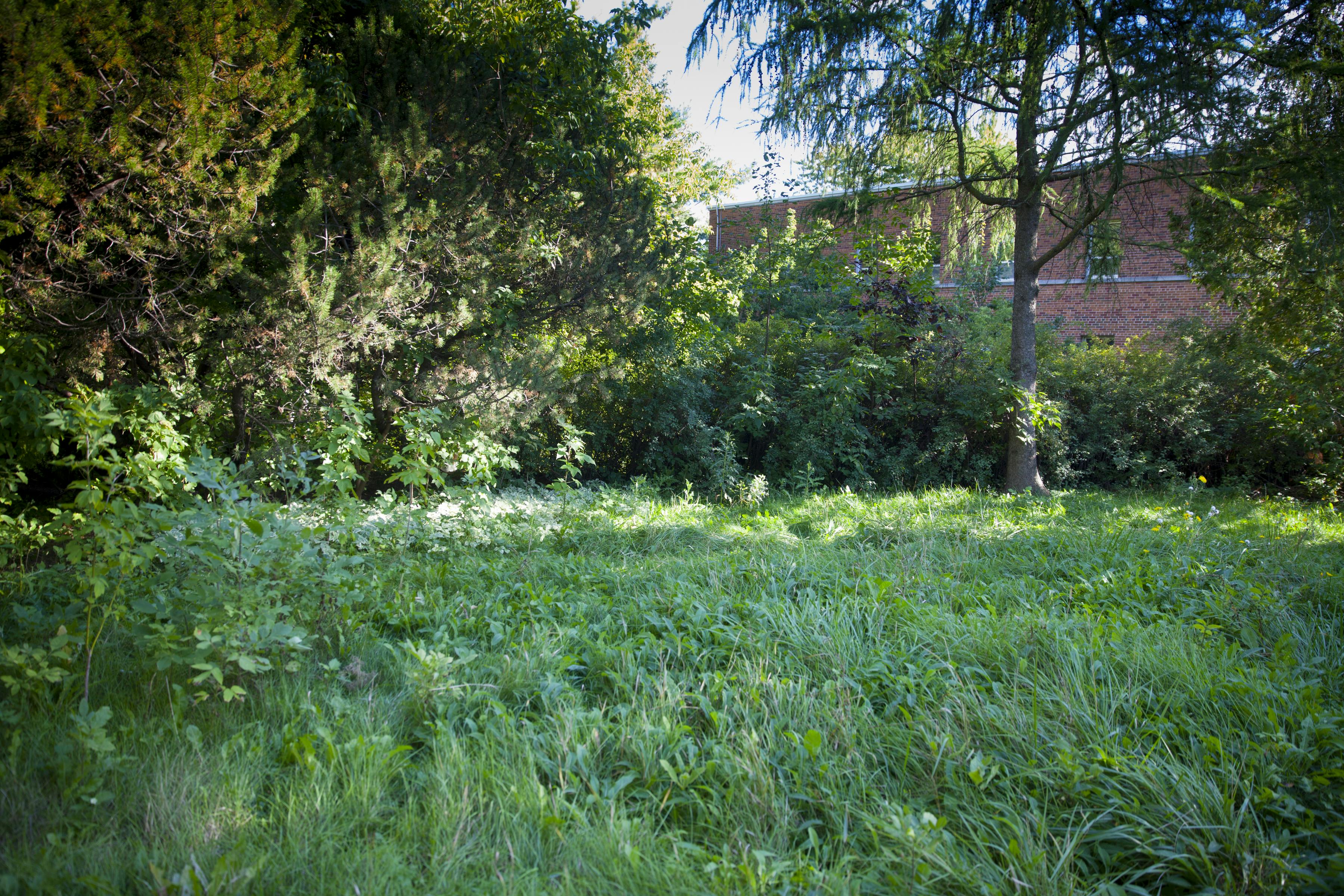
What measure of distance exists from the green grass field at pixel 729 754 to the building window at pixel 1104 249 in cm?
514

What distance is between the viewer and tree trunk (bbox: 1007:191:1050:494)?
859 cm

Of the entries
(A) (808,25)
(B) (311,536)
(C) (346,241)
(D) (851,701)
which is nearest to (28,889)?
(B) (311,536)

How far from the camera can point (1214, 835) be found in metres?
1.92

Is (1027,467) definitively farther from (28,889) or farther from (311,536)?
(28,889)

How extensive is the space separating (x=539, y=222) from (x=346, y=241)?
6.81 ft

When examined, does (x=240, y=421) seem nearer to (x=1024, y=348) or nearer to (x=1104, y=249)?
(x=1024, y=348)

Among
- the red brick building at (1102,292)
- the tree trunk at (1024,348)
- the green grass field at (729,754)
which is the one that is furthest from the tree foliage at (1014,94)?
the green grass field at (729,754)

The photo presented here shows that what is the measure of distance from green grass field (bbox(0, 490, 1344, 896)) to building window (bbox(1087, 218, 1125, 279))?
5143 mm

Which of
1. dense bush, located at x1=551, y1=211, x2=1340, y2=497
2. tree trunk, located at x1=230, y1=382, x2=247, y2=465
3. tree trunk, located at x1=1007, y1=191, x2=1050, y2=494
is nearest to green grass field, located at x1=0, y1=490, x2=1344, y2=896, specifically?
tree trunk, located at x1=230, y1=382, x2=247, y2=465

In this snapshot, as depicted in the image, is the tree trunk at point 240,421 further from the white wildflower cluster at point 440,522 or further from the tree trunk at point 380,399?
the white wildflower cluster at point 440,522

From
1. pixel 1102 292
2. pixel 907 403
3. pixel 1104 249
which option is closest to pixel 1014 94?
pixel 1104 249

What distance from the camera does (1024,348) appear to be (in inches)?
344

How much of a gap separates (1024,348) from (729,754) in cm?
812

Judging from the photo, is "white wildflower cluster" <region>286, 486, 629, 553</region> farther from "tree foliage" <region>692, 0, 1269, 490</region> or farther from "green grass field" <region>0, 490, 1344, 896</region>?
"tree foliage" <region>692, 0, 1269, 490</region>
